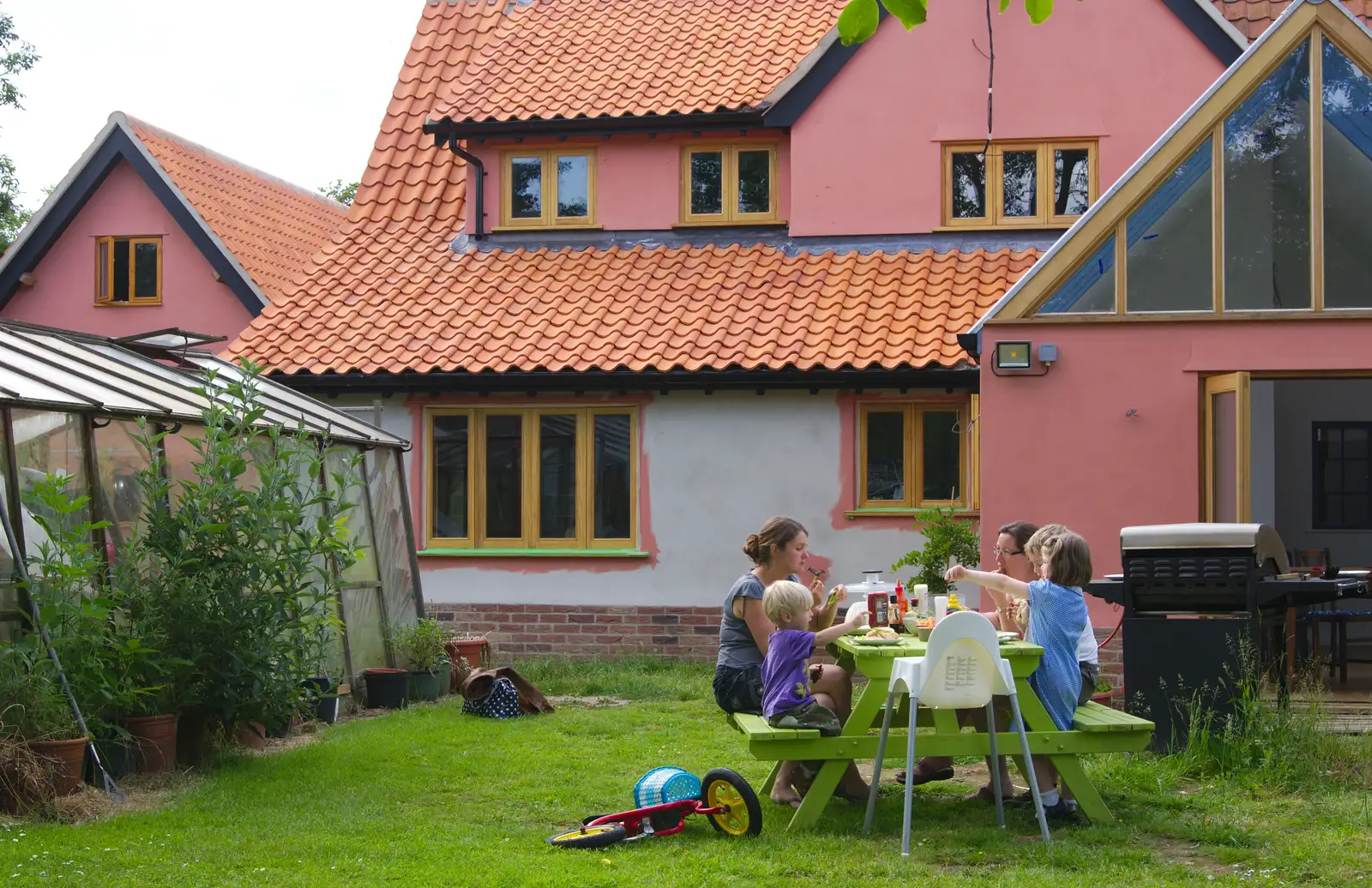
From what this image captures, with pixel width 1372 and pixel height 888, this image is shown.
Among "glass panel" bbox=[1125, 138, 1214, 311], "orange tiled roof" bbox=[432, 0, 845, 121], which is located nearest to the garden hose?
"glass panel" bbox=[1125, 138, 1214, 311]

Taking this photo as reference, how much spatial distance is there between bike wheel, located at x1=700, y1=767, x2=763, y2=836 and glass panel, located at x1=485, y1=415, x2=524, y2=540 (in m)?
8.90

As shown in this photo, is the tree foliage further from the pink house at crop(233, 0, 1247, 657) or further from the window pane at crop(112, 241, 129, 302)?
the window pane at crop(112, 241, 129, 302)

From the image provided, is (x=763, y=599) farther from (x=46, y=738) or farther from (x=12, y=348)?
(x=12, y=348)

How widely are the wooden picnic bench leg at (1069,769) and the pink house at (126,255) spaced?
17034 mm

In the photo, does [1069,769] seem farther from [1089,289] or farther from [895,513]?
[895,513]

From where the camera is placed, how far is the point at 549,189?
Result: 60.0 feet

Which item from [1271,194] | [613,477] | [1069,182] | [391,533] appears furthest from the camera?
[1069,182]

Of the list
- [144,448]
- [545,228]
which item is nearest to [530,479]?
[545,228]

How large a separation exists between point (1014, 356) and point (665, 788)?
19.8 feet

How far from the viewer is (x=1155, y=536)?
32.0 feet

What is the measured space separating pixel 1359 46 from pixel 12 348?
10.2m

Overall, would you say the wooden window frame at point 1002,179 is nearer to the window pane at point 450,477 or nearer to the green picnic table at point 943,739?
the window pane at point 450,477

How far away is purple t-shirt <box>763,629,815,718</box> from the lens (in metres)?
7.92

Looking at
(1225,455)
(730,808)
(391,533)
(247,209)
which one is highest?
(247,209)
